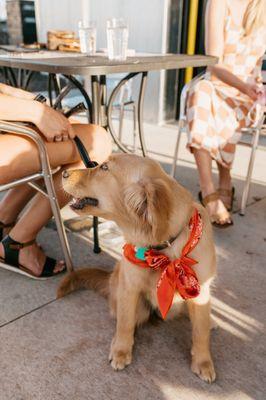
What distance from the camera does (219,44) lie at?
268 cm

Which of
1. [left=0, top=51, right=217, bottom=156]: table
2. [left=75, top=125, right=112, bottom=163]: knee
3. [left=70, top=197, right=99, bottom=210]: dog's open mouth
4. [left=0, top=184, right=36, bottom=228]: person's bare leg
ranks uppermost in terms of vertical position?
[left=0, top=51, right=217, bottom=156]: table

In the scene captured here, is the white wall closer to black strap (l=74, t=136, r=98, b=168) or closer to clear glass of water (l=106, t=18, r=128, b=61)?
clear glass of water (l=106, t=18, r=128, b=61)

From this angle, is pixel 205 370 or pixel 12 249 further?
pixel 12 249

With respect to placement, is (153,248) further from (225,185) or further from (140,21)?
(140,21)

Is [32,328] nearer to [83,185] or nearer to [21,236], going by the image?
[21,236]

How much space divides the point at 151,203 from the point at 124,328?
612mm

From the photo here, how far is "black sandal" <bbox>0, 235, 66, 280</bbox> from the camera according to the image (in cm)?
200

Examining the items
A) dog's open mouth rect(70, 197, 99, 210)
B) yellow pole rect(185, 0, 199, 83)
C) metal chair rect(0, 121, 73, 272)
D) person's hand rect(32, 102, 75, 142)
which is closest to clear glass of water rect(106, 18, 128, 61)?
person's hand rect(32, 102, 75, 142)

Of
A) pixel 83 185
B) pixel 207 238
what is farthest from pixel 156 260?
pixel 83 185

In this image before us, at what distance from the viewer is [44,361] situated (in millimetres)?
1527

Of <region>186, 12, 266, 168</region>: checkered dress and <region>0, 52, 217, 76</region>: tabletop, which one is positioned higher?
<region>0, 52, 217, 76</region>: tabletop

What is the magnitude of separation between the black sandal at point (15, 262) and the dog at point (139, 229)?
595 mm

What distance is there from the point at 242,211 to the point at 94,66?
1.63 metres

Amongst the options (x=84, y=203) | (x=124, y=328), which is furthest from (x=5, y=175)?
(x=124, y=328)
